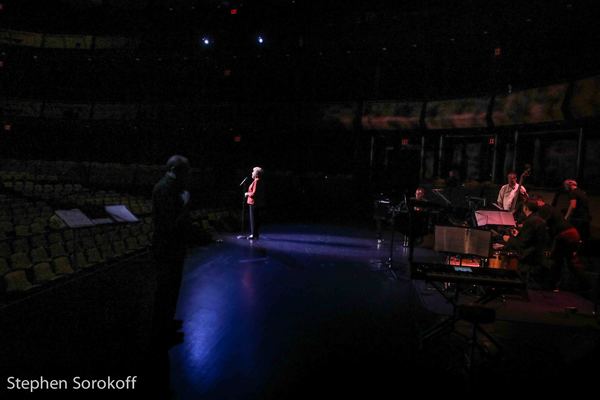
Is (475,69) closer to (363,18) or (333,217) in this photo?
(363,18)

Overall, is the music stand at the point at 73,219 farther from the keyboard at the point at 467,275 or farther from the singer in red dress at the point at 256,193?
the singer in red dress at the point at 256,193

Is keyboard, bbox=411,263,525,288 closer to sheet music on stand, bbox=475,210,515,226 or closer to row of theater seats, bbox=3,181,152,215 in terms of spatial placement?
sheet music on stand, bbox=475,210,515,226

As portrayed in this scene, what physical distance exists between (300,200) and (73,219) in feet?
40.1

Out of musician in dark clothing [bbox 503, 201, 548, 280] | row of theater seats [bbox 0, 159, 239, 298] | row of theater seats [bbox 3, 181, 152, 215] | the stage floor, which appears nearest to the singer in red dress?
row of theater seats [bbox 0, 159, 239, 298]

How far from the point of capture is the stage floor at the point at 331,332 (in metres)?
3.64

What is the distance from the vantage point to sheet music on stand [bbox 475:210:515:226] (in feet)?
23.2

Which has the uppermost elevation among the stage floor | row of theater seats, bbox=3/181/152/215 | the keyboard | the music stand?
the music stand

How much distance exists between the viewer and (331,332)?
4746mm

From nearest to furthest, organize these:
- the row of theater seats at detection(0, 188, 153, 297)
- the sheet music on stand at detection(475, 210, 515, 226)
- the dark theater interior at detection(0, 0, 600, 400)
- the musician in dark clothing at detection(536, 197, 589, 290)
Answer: the dark theater interior at detection(0, 0, 600, 400) → the row of theater seats at detection(0, 188, 153, 297) → the musician in dark clothing at detection(536, 197, 589, 290) → the sheet music on stand at detection(475, 210, 515, 226)

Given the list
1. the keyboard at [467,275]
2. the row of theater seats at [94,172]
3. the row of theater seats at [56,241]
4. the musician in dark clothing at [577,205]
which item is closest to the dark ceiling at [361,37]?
the musician in dark clothing at [577,205]

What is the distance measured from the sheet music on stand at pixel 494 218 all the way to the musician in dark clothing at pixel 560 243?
1.64 feet

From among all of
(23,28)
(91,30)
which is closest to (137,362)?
(91,30)

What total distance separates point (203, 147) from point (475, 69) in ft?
38.3

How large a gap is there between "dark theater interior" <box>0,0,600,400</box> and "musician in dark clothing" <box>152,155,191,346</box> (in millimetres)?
24
